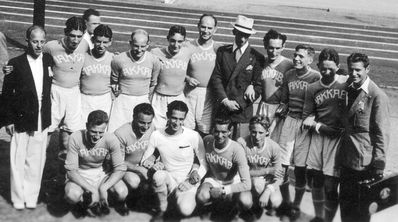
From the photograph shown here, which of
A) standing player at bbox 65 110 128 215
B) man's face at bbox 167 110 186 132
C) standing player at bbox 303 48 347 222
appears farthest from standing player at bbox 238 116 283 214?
standing player at bbox 65 110 128 215

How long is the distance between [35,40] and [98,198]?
1.97m

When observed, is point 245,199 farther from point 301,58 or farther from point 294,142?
point 301,58

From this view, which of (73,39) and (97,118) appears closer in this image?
(97,118)

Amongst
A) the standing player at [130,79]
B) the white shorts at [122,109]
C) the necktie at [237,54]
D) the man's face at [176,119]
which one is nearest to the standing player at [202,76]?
the necktie at [237,54]

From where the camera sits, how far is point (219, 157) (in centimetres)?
667

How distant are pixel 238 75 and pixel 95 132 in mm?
2114

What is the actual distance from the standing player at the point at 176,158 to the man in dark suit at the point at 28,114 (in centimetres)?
131

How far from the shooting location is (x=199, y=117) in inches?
311

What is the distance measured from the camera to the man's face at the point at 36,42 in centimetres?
646

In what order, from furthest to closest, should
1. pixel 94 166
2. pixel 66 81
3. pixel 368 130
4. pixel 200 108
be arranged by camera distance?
1. pixel 200 108
2. pixel 66 81
3. pixel 94 166
4. pixel 368 130

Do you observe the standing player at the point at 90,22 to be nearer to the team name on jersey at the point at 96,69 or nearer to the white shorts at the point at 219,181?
the team name on jersey at the point at 96,69

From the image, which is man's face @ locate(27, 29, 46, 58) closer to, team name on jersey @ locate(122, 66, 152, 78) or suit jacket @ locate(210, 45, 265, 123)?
team name on jersey @ locate(122, 66, 152, 78)

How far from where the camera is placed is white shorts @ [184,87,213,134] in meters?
7.80

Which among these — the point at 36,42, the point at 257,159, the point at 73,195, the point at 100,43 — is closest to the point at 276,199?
the point at 257,159
